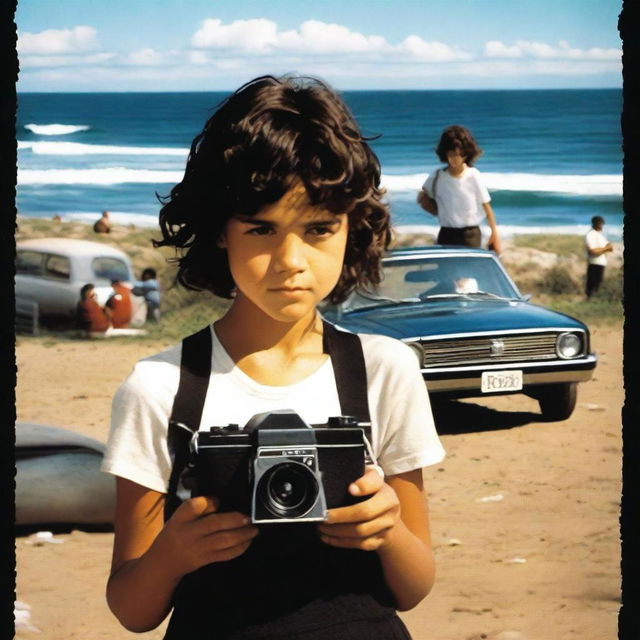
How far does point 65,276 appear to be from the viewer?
1123 cm

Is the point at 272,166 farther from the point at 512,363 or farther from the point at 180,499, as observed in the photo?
the point at 512,363

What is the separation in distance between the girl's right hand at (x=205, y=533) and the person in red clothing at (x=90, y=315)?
31.8 feet

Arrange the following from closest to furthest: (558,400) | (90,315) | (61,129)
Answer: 1. (558,400)
2. (90,315)
3. (61,129)

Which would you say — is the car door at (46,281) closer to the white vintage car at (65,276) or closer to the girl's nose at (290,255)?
the white vintage car at (65,276)

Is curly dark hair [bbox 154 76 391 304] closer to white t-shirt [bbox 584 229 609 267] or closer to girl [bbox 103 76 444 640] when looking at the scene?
girl [bbox 103 76 444 640]

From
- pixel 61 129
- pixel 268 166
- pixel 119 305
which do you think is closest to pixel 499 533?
pixel 268 166

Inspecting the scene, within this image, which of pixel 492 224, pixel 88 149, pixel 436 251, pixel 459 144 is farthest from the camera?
pixel 88 149

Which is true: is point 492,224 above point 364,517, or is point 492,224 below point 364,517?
below

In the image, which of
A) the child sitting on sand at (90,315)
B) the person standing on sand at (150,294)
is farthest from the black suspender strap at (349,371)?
the person standing on sand at (150,294)

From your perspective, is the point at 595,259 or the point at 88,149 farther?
the point at 88,149

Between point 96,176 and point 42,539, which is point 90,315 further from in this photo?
→ point 96,176

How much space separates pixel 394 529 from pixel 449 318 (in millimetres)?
4665

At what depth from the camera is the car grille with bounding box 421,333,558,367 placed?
5.85m

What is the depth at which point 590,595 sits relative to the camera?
4195 millimetres
